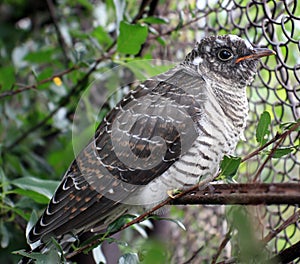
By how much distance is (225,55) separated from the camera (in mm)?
1235

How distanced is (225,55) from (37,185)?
0.52 metres

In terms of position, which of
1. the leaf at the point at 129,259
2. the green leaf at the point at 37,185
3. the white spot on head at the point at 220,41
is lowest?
the leaf at the point at 129,259

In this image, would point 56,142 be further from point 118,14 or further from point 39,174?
point 118,14

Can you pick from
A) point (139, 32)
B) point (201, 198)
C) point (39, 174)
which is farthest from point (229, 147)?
point (39, 174)

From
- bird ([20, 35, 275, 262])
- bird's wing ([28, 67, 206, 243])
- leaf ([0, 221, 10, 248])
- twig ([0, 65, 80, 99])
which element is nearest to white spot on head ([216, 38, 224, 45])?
bird ([20, 35, 275, 262])

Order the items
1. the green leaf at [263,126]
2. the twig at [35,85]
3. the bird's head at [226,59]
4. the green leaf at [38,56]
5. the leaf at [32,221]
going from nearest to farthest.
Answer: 1. the green leaf at [263,126]
2. the leaf at [32,221]
3. the bird's head at [226,59]
4. the twig at [35,85]
5. the green leaf at [38,56]

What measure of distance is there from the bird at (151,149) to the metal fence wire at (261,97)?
0.07 m

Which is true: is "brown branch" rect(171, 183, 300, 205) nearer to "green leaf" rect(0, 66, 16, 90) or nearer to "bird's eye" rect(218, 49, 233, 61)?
"bird's eye" rect(218, 49, 233, 61)

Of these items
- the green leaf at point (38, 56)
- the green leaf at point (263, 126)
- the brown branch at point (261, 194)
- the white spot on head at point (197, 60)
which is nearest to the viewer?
the brown branch at point (261, 194)

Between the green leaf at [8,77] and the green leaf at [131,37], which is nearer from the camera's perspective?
the green leaf at [131,37]

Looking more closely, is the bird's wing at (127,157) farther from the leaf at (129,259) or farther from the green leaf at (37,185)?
the leaf at (129,259)

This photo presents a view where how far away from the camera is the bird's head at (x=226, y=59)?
1174 millimetres

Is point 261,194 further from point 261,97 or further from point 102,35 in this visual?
point 102,35

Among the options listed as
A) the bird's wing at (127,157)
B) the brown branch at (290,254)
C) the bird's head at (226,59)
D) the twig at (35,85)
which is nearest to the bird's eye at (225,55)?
the bird's head at (226,59)
